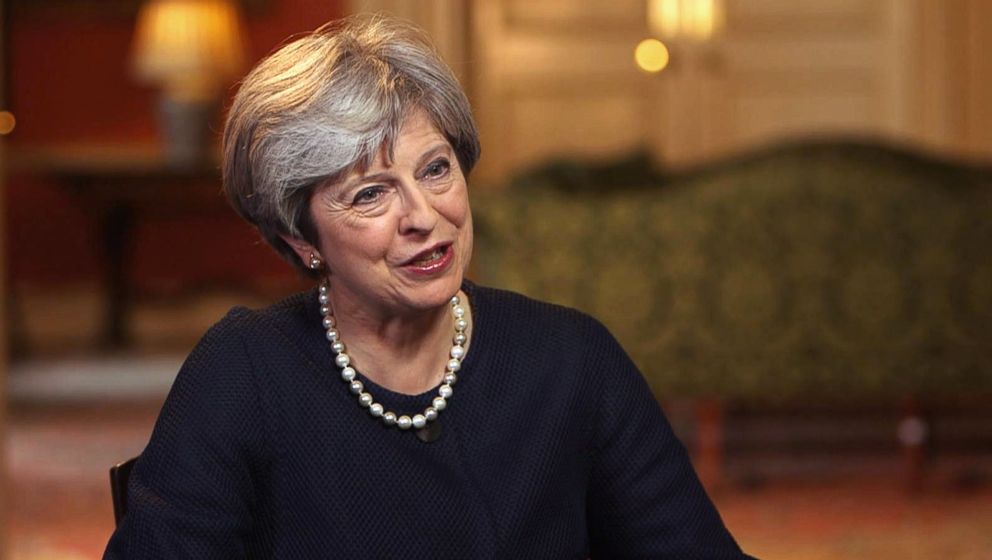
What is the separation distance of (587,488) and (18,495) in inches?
141

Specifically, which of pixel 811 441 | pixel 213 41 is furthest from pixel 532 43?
pixel 811 441

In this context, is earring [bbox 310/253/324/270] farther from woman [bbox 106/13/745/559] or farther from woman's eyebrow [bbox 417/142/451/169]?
woman's eyebrow [bbox 417/142/451/169]

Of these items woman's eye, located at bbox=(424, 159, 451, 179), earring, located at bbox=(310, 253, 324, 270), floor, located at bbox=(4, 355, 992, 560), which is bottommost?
floor, located at bbox=(4, 355, 992, 560)

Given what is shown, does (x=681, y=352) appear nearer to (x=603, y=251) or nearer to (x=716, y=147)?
(x=603, y=251)

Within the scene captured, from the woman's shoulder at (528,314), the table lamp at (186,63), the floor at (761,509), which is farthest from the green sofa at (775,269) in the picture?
the table lamp at (186,63)

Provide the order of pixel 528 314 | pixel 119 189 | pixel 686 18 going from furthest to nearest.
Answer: pixel 686 18 < pixel 119 189 < pixel 528 314

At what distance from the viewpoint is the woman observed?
4.83ft

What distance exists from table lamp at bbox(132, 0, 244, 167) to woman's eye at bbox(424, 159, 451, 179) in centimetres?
643

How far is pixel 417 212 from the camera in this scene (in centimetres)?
148

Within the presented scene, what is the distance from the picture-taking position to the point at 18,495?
4824 mm

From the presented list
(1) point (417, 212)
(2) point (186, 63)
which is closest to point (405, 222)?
(1) point (417, 212)

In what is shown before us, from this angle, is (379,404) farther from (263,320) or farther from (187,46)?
(187,46)

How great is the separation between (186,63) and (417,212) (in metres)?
6.48

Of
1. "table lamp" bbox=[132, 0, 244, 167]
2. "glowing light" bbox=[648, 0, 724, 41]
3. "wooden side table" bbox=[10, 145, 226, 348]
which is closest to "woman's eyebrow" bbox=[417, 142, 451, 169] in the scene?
"wooden side table" bbox=[10, 145, 226, 348]
